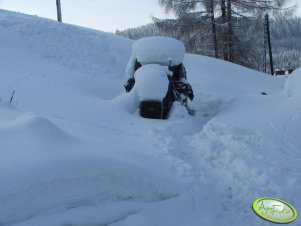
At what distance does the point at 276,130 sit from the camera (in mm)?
6293

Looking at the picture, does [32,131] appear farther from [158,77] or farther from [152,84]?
[158,77]

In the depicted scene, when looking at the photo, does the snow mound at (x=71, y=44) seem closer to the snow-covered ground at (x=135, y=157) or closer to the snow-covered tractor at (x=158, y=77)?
the snow-covered ground at (x=135, y=157)

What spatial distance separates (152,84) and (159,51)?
3.40ft

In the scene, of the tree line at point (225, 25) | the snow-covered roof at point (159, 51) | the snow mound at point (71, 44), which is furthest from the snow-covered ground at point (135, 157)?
the tree line at point (225, 25)

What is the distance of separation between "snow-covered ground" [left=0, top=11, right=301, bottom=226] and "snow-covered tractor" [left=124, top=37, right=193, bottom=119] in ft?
1.00

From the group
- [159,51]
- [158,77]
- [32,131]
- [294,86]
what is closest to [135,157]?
[32,131]

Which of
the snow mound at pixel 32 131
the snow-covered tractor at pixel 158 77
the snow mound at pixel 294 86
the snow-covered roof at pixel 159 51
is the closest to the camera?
the snow mound at pixel 32 131

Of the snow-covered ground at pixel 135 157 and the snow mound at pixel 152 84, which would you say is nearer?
the snow-covered ground at pixel 135 157

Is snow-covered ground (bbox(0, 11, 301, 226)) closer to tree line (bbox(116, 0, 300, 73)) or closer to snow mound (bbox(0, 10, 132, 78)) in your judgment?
snow mound (bbox(0, 10, 132, 78))

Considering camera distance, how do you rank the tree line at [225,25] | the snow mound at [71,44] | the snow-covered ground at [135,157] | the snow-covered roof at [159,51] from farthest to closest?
A: the tree line at [225,25]
the snow mound at [71,44]
the snow-covered roof at [159,51]
the snow-covered ground at [135,157]

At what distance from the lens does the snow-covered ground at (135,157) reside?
11.0 ft

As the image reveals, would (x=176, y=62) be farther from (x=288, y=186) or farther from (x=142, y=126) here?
(x=288, y=186)

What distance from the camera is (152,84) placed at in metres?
7.66

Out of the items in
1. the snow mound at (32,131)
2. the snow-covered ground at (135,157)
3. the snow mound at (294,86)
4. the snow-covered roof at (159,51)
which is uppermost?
the snow-covered roof at (159,51)
